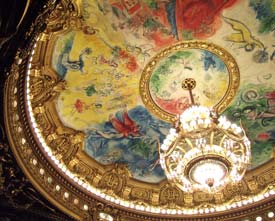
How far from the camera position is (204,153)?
11.6 metres

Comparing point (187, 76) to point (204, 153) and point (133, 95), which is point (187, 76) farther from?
point (204, 153)

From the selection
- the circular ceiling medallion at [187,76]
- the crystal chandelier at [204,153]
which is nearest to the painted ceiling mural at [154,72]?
the circular ceiling medallion at [187,76]

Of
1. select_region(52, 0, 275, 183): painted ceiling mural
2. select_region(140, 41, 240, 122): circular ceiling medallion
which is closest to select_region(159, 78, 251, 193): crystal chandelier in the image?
select_region(140, 41, 240, 122): circular ceiling medallion

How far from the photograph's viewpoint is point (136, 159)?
15000mm

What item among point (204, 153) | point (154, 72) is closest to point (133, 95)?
point (154, 72)

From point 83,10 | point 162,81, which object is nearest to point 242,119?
point 162,81

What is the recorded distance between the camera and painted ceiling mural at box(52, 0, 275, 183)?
40.6 ft

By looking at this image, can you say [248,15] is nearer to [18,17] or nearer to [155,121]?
[155,121]

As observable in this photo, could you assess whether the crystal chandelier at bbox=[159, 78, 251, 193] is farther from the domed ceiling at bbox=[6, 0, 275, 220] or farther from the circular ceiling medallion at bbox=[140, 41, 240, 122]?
the domed ceiling at bbox=[6, 0, 275, 220]

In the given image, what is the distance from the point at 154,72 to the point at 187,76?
0.83m

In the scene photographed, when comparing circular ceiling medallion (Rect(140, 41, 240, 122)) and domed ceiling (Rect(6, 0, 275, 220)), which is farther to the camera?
circular ceiling medallion (Rect(140, 41, 240, 122))

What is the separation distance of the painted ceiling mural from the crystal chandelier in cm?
170

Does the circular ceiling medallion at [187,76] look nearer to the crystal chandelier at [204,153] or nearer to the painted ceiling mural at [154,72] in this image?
the painted ceiling mural at [154,72]

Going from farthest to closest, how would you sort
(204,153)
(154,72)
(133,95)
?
(133,95) < (154,72) < (204,153)
